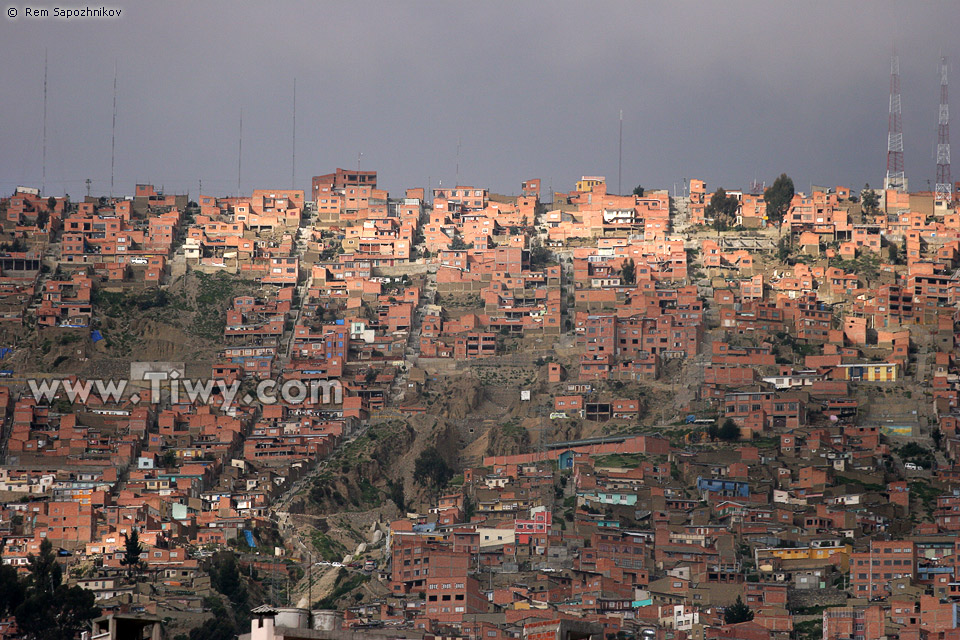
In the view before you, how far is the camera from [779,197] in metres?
68.6

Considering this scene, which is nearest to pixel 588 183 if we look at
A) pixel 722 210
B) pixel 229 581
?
pixel 722 210

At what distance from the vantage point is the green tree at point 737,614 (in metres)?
38.8

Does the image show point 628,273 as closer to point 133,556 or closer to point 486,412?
point 486,412

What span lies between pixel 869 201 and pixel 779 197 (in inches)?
131

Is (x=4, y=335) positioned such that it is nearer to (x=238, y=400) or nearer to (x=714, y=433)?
(x=238, y=400)

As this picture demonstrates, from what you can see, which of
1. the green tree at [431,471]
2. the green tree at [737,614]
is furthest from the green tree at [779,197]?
the green tree at [737,614]

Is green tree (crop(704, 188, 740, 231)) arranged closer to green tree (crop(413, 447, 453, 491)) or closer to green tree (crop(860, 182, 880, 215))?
green tree (crop(860, 182, 880, 215))

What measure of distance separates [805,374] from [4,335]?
83.1ft

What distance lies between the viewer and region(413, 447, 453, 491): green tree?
49.3 meters

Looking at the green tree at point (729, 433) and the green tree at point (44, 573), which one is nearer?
the green tree at point (44, 573)

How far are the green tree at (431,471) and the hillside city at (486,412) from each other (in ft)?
0.27

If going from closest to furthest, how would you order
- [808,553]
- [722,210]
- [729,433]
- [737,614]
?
1. [737,614]
2. [808,553]
3. [729,433]
4. [722,210]

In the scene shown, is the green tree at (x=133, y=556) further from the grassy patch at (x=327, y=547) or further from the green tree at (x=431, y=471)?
the green tree at (x=431, y=471)

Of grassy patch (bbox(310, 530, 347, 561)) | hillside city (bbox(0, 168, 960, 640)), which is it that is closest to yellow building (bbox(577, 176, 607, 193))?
hillside city (bbox(0, 168, 960, 640))
